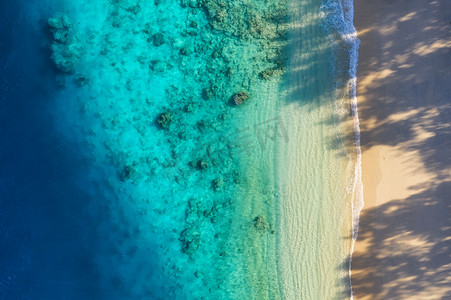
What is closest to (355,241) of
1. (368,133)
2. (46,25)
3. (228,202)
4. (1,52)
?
(368,133)

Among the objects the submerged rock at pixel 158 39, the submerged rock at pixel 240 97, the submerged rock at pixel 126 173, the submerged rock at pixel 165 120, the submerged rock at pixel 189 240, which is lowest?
the submerged rock at pixel 189 240

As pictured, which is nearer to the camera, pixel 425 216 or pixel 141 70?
pixel 425 216

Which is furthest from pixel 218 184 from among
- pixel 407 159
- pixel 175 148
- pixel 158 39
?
pixel 407 159

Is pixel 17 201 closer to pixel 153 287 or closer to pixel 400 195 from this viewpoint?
pixel 153 287

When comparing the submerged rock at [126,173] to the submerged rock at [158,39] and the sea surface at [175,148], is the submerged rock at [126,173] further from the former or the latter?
the submerged rock at [158,39]

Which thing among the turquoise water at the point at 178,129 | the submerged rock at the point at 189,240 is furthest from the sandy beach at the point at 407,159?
the submerged rock at the point at 189,240

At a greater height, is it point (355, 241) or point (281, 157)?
point (281, 157)

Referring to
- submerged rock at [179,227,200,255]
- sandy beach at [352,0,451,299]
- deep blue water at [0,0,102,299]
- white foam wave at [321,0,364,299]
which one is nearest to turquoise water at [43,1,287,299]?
submerged rock at [179,227,200,255]
